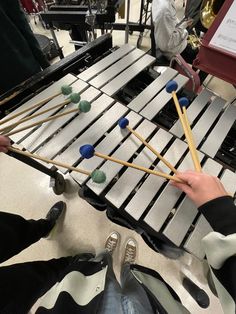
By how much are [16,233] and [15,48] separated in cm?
93

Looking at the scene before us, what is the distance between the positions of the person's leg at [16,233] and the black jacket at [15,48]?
2.31 feet

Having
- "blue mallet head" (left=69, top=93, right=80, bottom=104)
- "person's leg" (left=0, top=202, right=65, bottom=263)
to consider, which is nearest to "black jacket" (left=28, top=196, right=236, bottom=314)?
"person's leg" (left=0, top=202, right=65, bottom=263)

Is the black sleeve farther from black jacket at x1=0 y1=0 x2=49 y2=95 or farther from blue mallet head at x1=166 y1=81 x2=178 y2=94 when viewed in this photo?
black jacket at x1=0 y1=0 x2=49 y2=95

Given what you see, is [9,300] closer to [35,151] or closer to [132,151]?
[35,151]

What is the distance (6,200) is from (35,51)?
1.05 m

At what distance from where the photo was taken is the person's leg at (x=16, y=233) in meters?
1.02

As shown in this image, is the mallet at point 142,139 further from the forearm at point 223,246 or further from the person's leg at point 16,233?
the person's leg at point 16,233

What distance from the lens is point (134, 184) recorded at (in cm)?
80

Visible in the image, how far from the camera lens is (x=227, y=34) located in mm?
955

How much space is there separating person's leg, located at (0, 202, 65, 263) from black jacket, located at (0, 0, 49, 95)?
2.31 ft

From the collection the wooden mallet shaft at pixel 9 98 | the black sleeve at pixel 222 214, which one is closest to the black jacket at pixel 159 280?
the black sleeve at pixel 222 214

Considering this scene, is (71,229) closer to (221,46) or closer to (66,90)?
(66,90)

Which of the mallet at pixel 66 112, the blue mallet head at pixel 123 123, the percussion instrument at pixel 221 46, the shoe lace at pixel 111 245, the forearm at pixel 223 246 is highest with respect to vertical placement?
the percussion instrument at pixel 221 46

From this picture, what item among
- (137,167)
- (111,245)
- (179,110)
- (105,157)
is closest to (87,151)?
(105,157)
